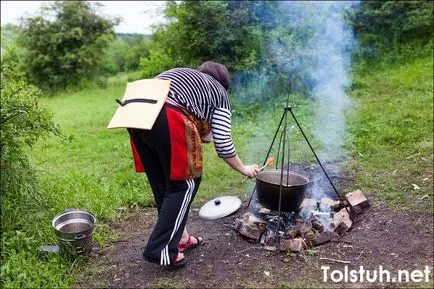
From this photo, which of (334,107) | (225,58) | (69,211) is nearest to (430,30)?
(334,107)

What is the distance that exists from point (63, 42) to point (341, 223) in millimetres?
14123

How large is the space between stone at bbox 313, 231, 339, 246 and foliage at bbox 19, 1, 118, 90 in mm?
13659

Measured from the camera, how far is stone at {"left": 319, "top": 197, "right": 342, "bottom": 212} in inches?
176

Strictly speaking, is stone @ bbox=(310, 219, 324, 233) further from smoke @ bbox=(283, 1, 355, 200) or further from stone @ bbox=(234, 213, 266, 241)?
smoke @ bbox=(283, 1, 355, 200)

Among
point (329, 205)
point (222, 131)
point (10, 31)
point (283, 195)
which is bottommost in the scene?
point (329, 205)

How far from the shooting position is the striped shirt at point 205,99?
10.6 ft

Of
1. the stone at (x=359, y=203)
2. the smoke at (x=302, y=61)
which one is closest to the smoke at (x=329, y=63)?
the smoke at (x=302, y=61)

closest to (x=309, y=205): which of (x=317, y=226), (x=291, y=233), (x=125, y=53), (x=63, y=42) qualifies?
(x=317, y=226)

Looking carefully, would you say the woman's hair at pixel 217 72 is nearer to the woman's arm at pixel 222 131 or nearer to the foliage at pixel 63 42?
the woman's arm at pixel 222 131

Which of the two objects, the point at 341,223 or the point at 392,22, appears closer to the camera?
the point at 341,223

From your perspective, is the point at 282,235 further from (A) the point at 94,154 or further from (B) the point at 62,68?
(B) the point at 62,68

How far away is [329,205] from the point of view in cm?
454

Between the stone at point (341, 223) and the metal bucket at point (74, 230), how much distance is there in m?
2.15

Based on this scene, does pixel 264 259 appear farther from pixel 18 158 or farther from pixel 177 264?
pixel 18 158
